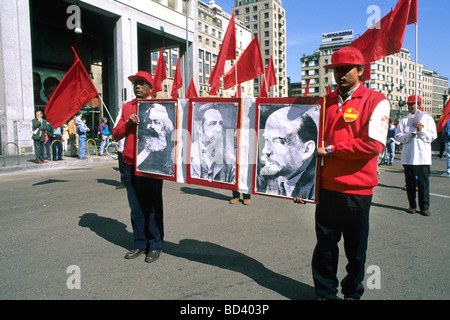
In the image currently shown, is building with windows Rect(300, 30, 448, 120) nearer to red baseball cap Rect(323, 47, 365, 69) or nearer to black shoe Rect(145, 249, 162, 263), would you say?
→ black shoe Rect(145, 249, 162, 263)

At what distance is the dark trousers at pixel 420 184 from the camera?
6.10 meters

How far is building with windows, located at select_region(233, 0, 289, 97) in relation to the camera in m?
102

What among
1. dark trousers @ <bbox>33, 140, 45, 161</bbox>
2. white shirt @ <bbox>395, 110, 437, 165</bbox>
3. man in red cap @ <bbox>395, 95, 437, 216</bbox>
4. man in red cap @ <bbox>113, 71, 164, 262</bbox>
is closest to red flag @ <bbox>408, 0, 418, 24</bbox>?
man in red cap @ <bbox>395, 95, 437, 216</bbox>

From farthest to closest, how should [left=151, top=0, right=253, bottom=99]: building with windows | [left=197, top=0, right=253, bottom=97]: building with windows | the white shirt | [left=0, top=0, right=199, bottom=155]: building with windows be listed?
[left=197, top=0, right=253, bottom=97]: building with windows < [left=151, top=0, right=253, bottom=99]: building with windows < [left=0, top=0, right=199, bottom=155]: building with windows < the white shirt

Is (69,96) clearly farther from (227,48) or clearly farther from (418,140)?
(418,140)

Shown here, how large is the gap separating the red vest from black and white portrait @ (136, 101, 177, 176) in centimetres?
176

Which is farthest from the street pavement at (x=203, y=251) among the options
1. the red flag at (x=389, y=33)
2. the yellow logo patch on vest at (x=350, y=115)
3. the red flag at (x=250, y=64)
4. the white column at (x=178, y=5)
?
the white column at (x=178, y=5)

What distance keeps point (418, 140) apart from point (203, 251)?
4.79 metres

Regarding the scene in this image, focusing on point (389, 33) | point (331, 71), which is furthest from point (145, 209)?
point (331, 71)

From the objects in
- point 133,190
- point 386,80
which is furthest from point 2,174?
point 386,80
